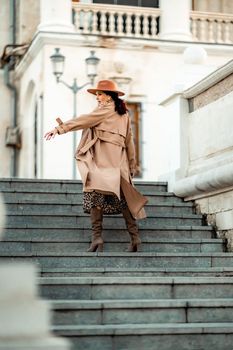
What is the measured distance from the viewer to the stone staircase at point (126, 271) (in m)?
9.37

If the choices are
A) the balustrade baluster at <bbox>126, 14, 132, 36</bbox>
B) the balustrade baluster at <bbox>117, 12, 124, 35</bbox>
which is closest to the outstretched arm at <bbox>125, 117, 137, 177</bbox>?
the balustrade baluster at <bbox>117, 12, 124, 35</bbox>

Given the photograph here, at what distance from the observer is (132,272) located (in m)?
11.1

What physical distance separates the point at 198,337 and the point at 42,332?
12.9 ft

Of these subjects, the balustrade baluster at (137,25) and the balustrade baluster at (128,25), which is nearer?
the balustrade baluster at (128,25)

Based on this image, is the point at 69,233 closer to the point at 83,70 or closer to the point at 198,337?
the point at 198,337

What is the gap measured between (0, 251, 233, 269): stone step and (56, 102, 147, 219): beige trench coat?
0.59 metres

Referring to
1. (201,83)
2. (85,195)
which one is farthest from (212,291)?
(201,83)

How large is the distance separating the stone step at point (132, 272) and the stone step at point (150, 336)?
5.09 feet

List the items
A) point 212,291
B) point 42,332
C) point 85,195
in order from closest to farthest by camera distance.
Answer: point 42,332 → point 212,291 → point 85,195

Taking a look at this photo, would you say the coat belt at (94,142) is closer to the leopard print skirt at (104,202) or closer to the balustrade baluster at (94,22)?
the leopard print skirt at (104,202)

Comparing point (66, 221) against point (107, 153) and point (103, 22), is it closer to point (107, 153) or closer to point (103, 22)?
point (107, 153)

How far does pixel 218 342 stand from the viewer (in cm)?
944

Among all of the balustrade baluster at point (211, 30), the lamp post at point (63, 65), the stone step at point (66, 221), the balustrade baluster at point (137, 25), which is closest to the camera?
the stone step at point (66, 221)

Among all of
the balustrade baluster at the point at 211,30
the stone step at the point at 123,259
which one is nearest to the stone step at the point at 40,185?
the stone step at the point at 123,259
